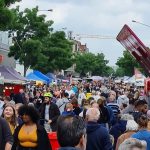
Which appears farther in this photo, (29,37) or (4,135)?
(29,37)

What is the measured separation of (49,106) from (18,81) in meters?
Result: 16.5

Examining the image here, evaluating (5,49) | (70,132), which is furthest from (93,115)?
(5,49)

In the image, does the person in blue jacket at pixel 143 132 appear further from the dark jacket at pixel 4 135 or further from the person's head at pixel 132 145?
the person's head at pixel 132 145

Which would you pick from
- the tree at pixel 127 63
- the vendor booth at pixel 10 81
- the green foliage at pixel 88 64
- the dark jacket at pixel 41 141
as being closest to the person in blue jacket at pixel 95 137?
the dark jacket at pixel 41 141

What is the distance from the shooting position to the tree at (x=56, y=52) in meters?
60.9

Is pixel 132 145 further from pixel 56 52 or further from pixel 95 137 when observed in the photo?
pixel 56 52

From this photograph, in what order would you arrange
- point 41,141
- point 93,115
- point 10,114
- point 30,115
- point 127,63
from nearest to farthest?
point 93,115
point 41,141
point 30,115
point 10,114
point 127,63

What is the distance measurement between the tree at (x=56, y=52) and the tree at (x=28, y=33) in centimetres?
673

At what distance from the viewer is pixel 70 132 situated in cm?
544

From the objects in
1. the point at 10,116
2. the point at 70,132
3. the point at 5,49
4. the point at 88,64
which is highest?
the point at 88,64

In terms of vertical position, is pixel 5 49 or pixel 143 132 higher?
pixel 5 49

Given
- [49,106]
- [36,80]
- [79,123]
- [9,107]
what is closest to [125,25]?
[49,106]

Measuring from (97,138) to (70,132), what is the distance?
268 centimetres

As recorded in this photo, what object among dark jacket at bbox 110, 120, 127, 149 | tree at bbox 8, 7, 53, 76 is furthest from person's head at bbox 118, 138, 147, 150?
tree at bbox 8, 7, 53, 76
